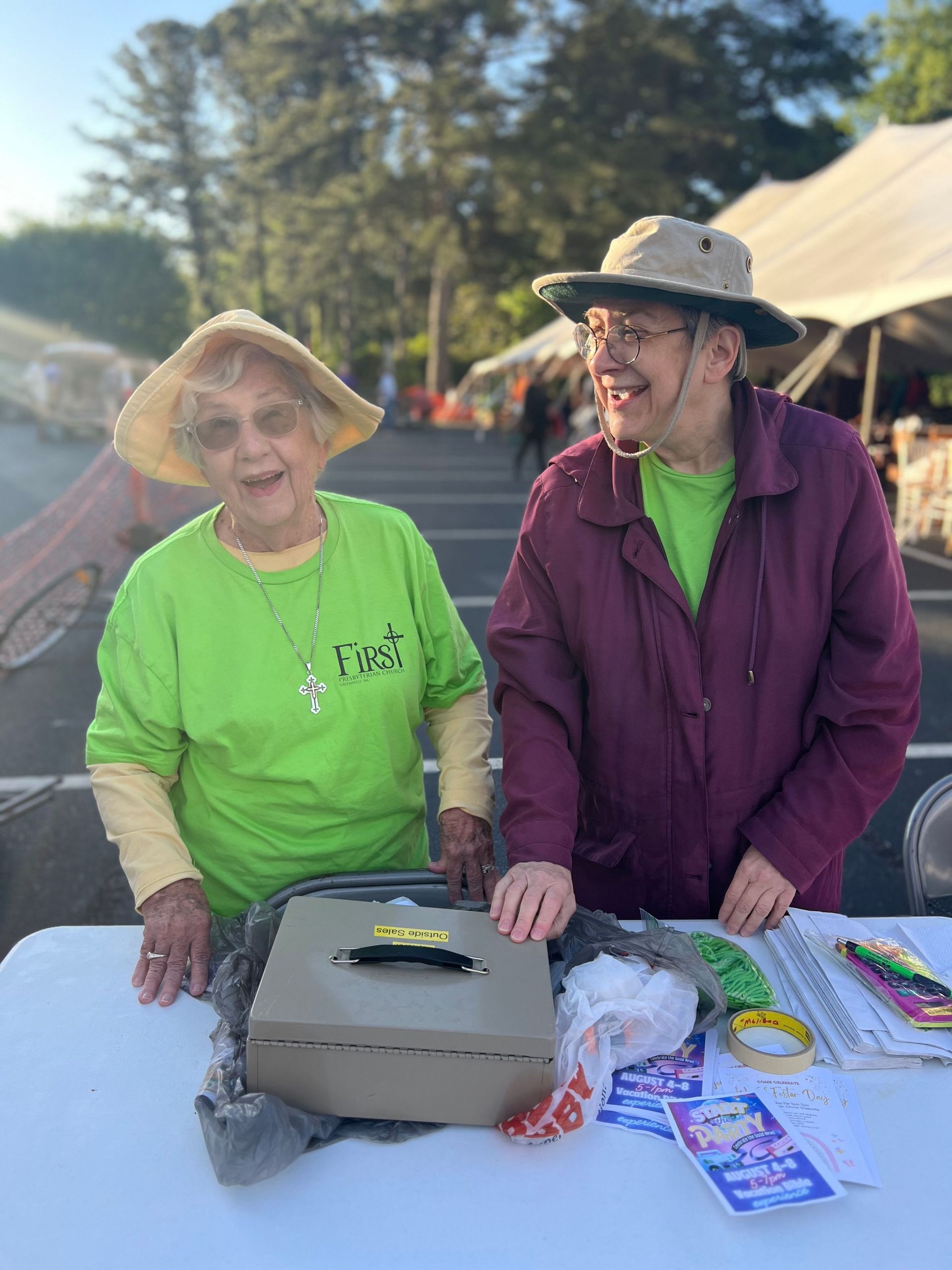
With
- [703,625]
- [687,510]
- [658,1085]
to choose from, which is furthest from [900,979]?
[687,510]

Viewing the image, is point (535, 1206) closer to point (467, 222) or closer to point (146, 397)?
point (146, 397)

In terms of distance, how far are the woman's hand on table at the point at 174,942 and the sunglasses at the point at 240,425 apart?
85 cm

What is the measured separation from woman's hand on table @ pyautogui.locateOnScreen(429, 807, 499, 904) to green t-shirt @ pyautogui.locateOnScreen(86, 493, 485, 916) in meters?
0.13

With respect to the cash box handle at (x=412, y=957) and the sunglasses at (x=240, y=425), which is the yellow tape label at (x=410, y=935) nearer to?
the cash box handle at (x=412, y=957)

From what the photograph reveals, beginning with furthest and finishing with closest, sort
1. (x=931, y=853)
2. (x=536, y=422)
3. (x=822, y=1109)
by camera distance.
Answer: (x=536, y=422)
(x=931, y=853)
(x=822, y=1109)

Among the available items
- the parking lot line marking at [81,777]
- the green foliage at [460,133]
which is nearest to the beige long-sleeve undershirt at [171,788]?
the parking lot line marking at [81,777]

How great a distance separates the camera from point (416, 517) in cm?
1155

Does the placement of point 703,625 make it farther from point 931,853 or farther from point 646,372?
point 931,853

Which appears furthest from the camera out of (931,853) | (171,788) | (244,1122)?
(931,853)

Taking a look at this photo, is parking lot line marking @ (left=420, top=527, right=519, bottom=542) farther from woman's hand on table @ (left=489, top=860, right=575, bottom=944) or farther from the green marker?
the green marker

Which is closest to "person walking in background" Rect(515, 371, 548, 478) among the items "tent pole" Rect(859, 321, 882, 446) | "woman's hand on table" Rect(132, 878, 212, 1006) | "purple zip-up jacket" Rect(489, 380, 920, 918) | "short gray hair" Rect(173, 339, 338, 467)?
"tent pole" Rect(859, 321, 882, 446)

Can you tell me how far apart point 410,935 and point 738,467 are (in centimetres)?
108

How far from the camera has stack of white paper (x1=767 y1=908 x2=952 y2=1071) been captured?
A: 147cm

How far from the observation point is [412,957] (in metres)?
1.41
